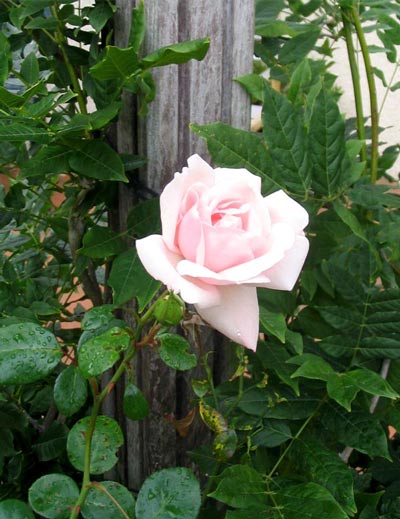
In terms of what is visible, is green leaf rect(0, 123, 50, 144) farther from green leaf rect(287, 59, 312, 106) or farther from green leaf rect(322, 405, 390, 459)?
green leaf rect(322, 405, 390, 459)

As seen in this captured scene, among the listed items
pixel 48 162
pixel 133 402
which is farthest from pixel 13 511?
pixel 48 162

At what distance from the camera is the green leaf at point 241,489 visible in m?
0.65

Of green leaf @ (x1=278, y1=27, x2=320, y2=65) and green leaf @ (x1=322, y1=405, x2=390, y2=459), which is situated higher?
green leaf @ (x1=278, y1=27, x2=320, y2=65)

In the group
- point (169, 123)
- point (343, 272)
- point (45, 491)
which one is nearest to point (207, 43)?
point (169, 123)

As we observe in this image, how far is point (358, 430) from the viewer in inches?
28.6

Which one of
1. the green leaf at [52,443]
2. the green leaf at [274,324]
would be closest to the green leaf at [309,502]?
the green leaf at [274,324]

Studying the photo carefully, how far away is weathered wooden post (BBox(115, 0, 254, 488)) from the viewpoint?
2.49 ft

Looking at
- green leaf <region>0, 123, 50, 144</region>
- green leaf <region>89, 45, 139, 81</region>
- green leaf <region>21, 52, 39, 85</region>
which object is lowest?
green leaf <region>0, 123, 50, 144</region>

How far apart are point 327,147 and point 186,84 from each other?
171mm

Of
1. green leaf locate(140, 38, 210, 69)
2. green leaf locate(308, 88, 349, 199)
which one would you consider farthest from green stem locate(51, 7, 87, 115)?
green leaf locate(308, 88, 349, 199)

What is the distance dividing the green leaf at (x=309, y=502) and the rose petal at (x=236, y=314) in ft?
0.67

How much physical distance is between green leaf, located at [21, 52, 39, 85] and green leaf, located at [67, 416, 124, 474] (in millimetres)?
361

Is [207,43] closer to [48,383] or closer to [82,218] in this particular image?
[82,218]

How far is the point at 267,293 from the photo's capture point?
2.64ft
